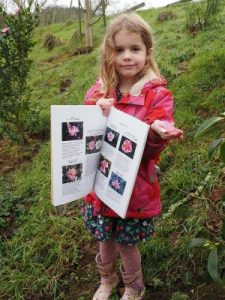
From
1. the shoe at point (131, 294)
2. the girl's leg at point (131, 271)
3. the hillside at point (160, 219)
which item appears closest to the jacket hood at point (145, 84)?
the hillside at point (160, 219)

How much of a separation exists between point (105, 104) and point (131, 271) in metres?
1.01

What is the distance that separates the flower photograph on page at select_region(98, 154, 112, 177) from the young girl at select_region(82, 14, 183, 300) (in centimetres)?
16

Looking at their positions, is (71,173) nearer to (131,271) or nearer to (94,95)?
(94,95)

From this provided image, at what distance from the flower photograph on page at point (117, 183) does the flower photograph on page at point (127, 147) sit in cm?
13

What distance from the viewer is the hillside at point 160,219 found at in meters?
2.59

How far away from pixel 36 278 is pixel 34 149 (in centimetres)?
226

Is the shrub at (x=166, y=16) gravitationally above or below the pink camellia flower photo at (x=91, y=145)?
above

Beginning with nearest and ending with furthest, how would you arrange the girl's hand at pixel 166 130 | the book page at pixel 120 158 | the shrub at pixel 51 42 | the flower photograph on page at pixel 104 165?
the girl's hand at pixel 166 130 → the book page at pixel 120 158 → the flower photograph on page at pixel 104 165 → the shrub at pixel 51 42

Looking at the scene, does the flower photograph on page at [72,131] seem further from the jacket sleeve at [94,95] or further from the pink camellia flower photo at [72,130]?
the jacket sleeve at [94,95]

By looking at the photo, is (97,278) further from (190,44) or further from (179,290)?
(190,44)

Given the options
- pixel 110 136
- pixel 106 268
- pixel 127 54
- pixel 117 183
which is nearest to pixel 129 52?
pixel 127 54

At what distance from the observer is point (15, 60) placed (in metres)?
4.61

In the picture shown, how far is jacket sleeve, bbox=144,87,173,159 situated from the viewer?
1.91 m

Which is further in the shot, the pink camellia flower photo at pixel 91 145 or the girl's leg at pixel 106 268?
the girl's leg at pixel 106 268
